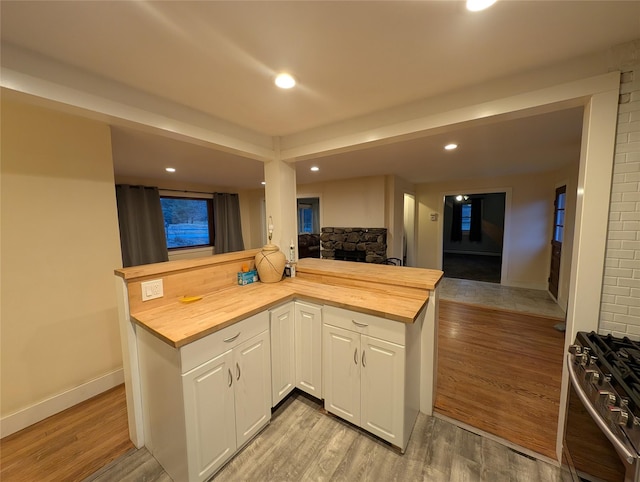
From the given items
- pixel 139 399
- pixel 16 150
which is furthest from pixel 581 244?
pixel 16 150

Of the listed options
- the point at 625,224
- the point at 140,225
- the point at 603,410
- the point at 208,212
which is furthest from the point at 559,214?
the point at 140,225

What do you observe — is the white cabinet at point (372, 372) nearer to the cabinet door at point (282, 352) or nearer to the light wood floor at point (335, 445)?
the light wood floor at point (335, 445)

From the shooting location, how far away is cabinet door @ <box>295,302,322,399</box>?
1850 millimetres

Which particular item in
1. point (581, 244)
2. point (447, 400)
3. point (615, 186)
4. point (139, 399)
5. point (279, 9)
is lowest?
point (447, 400)

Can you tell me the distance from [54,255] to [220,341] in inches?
63.2

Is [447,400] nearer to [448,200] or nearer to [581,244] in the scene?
[581,244]

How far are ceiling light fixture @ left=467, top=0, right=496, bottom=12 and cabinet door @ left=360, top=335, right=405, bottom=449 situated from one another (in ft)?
5.33

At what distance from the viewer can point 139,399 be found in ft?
5.25

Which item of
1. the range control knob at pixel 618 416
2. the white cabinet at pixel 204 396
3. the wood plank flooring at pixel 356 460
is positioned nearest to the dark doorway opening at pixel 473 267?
the wood plank flooring at pixel 356 460

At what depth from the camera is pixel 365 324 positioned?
1.59 metres

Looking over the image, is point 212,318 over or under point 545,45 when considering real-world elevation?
under

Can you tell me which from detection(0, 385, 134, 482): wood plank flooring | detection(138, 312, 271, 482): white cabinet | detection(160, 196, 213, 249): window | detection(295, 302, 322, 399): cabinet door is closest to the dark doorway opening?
detection(295, 302, 322, 399): cabinet door

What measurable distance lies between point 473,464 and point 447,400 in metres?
0.55

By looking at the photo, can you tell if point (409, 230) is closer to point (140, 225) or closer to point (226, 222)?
point (226, 222)
